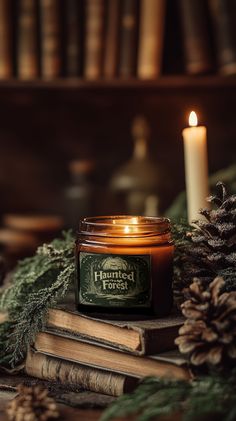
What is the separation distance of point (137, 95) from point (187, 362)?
143 cm

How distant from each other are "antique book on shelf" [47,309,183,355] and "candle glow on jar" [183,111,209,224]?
7.5 inches

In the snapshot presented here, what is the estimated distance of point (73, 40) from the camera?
5.82 ft

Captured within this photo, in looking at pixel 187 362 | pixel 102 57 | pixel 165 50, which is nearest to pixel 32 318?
pixel 187 362

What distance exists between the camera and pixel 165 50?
1.87m

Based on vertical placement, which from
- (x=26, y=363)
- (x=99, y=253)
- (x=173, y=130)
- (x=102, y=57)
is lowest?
(x=26, y=363)

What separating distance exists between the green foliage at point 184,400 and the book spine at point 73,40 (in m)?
1.21

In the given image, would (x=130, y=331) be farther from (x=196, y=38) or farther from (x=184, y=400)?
(x=196, y=38)

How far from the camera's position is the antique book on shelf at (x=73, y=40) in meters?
1.77

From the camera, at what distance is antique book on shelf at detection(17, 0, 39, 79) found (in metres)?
1.76

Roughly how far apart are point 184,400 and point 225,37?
1189 mm

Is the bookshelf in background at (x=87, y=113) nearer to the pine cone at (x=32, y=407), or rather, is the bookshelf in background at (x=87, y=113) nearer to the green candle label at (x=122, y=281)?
the green candle label at (x=122, y=281)

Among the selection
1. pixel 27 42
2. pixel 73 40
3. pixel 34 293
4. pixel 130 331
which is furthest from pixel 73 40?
pixel 130 331

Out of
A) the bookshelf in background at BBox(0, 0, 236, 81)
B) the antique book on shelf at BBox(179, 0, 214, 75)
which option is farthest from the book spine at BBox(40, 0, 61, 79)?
the antique book on shelf at BBox(179, 0, 214, 75)

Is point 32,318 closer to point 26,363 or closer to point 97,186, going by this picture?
point 26,363
